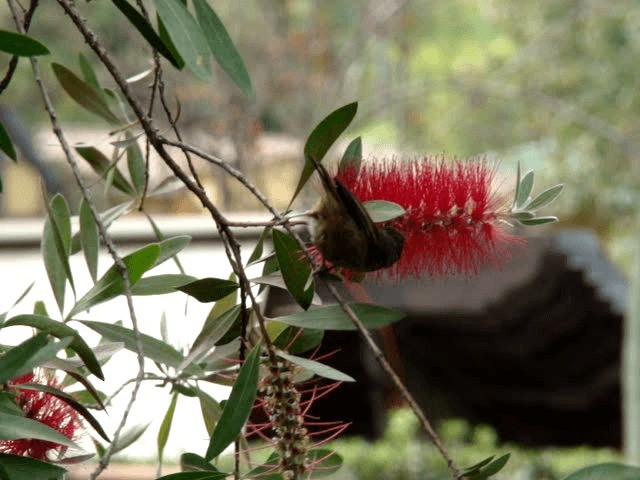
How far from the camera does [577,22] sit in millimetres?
6105

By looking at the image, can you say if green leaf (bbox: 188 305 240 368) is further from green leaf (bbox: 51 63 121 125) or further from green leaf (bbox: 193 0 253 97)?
green leaf (bbox: 51 63 121 125)

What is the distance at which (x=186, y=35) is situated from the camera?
1.82 feet

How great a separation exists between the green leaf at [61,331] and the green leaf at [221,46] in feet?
0.52

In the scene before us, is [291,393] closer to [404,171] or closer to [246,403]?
[246,403]

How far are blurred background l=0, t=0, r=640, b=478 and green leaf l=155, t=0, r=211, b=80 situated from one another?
3.33 metres

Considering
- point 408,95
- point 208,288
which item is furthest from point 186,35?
point 408,95

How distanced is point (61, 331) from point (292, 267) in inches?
5.2

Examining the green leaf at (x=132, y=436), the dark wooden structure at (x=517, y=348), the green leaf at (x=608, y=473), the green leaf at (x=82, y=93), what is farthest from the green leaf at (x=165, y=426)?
the dark wooden structure at (x=517, y=348)

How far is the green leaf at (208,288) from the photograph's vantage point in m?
0.60

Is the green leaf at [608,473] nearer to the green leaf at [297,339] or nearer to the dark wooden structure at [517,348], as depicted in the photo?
the green leaf at [297,339]

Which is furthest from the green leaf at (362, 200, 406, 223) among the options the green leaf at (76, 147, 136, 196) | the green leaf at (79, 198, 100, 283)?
the green leaf at (76, 147, 136, 196)

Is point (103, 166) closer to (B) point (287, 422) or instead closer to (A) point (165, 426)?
(A) point (165, 426)

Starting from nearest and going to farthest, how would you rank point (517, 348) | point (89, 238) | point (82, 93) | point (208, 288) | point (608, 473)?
1. point (608, 473)
2. point (208, 288)
3. point (89, 238)
4. point (82, 93)
5. point (517, 348)

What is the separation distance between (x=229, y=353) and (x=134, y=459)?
11.3ft
